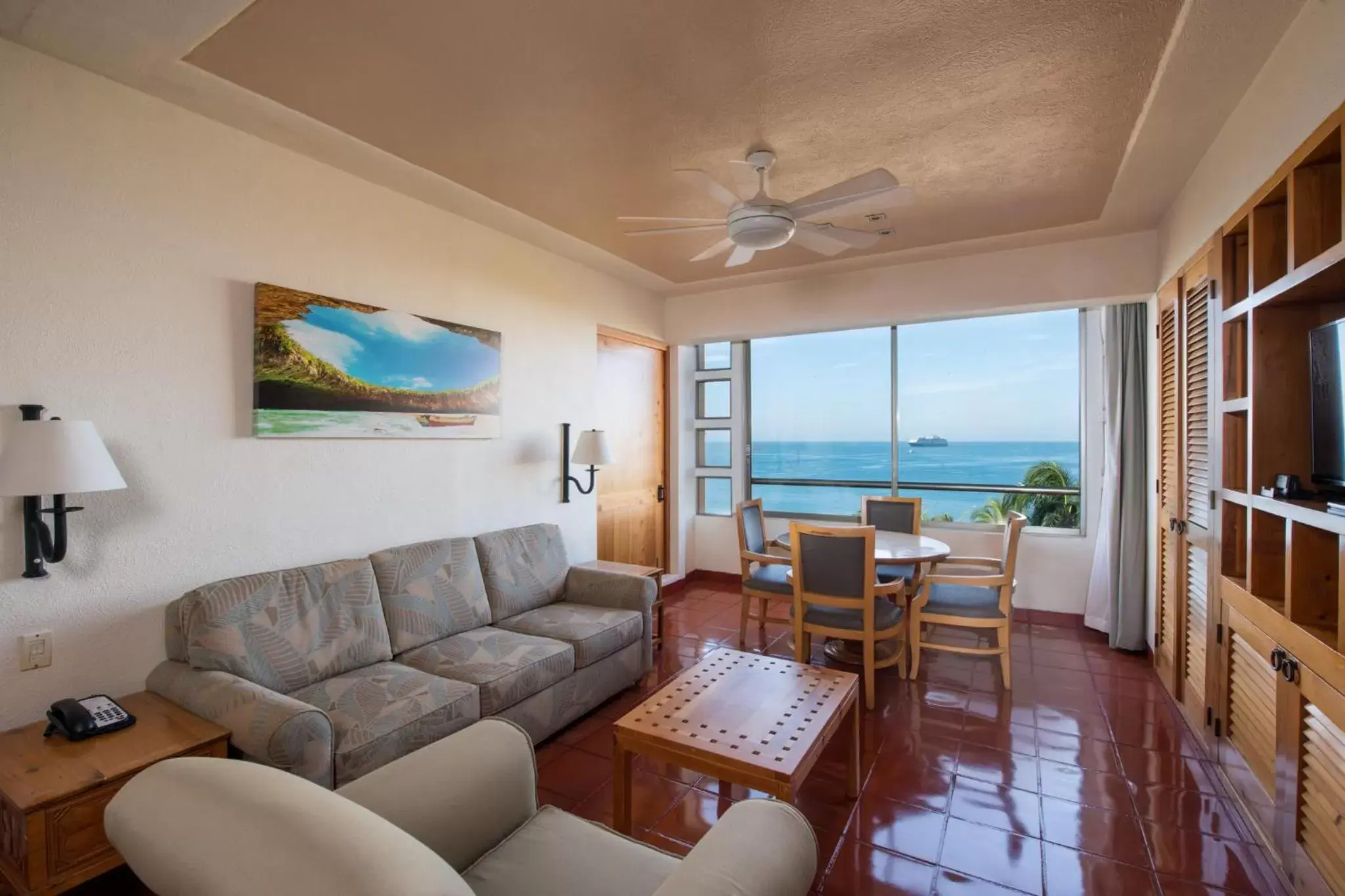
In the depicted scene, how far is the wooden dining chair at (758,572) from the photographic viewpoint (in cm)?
395

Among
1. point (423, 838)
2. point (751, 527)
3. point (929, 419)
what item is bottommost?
point (423, 838)

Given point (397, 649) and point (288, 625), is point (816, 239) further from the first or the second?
point (288, 625)

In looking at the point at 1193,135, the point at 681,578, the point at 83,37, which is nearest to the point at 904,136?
the point at 1193,135

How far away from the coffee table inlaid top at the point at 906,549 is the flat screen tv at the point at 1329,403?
1.64 meters

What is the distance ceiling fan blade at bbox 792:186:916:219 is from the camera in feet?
7.66

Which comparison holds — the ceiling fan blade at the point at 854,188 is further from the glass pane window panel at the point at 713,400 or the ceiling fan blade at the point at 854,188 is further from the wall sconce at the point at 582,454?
the glass pane window panel at the point at 713,400

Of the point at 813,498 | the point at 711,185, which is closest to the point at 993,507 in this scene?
the point at 813,498

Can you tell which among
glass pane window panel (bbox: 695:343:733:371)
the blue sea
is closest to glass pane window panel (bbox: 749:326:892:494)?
the blue sea

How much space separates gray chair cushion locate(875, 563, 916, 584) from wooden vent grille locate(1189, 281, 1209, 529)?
1.43 m

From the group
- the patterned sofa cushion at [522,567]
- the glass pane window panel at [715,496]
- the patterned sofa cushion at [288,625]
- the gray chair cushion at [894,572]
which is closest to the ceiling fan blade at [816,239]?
the gray chair cushion at [894,572]

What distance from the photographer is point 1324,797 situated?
63.0 inches

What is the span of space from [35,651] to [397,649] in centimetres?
114

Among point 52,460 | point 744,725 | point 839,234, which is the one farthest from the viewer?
point 839,234

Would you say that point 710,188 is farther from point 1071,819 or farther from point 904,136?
point 1071,819
